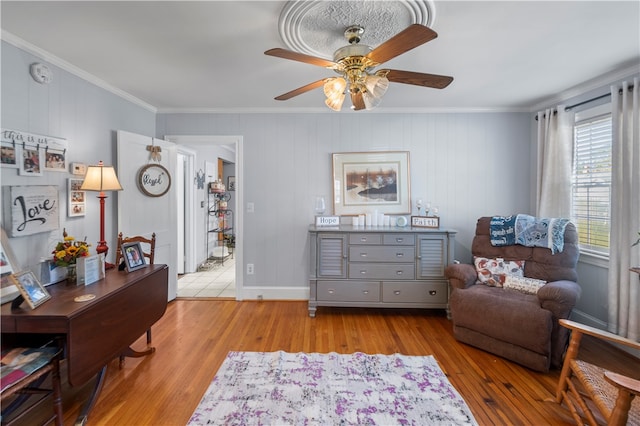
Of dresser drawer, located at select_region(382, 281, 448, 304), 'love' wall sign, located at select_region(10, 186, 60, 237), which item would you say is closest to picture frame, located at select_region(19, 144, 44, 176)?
'love' wall sign, located at select_region(10, 186, 60, 237)

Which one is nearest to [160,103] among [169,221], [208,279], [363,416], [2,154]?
[169,221]

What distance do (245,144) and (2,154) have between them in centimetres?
207

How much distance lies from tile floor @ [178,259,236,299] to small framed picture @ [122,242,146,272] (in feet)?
4.84

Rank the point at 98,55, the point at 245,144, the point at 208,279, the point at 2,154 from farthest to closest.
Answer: the point at 208,279
the point at 245,144
the point at 98,55
the point at 2,154

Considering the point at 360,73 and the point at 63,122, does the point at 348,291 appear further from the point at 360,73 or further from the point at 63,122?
the point at 63,122

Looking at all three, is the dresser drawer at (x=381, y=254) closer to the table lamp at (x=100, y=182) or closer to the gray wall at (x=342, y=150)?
the gray wall at (x=342, y=150)

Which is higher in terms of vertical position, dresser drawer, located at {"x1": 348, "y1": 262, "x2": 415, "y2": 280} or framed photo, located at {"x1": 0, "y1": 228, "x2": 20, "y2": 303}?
framed photo, located at {"x1": 0, "y1": 228, "x2": 20, "y2": 303}

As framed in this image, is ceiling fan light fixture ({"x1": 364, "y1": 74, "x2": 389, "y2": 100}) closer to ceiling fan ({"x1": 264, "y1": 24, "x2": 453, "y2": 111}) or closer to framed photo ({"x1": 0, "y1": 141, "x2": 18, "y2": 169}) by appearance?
ceiling fan ({"x1": 264, "y1": 24, "x2": 453, "y2": 111})

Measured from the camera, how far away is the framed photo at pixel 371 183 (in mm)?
3465

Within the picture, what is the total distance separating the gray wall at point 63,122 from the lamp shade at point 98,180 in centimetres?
20

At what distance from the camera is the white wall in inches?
136

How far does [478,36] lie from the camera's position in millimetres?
1896

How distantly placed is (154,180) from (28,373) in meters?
2.15

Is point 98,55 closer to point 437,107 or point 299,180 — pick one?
point 299,180
